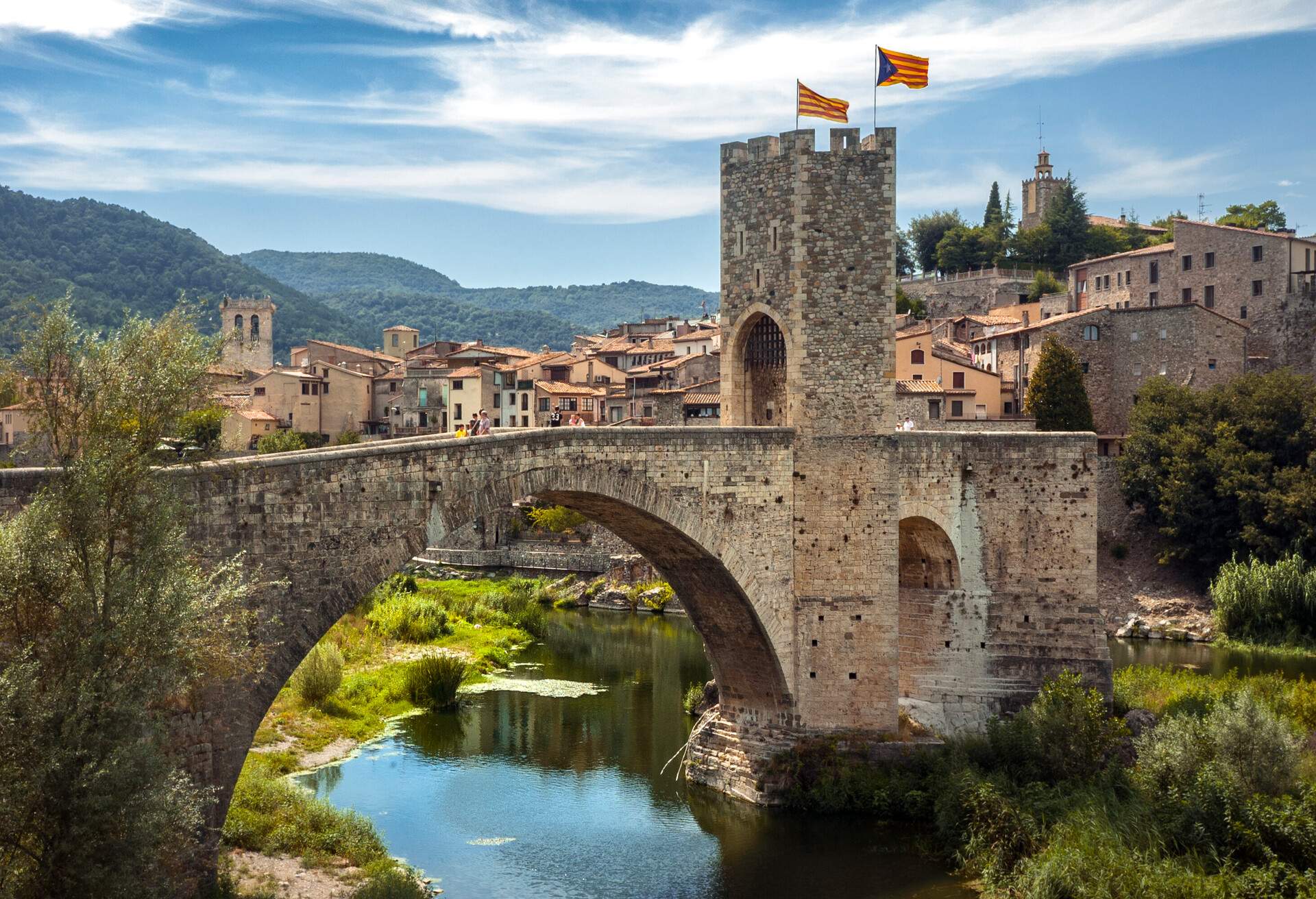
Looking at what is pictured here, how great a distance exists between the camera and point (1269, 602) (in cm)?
3144

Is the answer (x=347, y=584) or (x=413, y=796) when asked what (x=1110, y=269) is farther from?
(x=347, y=584)

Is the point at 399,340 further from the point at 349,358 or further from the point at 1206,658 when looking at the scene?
the point at 1206,658

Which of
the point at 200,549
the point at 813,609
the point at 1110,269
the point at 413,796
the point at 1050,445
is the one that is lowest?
the point at 413,796

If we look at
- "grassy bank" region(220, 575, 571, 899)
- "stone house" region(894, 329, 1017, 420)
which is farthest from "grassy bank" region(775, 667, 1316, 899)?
"stone house" region(894, 329, 1017, 420)

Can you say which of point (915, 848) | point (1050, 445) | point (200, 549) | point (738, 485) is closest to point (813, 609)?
point (738, 485)

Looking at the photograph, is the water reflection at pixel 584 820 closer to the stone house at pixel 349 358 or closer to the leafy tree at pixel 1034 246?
the stone house at pixel 349 358

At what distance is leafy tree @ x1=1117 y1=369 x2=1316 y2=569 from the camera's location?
33625 millimetres

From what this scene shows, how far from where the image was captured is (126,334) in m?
10.9

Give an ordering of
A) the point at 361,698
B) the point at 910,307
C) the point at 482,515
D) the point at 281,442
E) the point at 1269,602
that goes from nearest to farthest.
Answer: the point at 482,515, the point at 361,698, the point at 1269,602, the point at 281,442, the point at 910,307

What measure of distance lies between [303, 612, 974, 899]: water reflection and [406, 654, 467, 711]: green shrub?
451mm

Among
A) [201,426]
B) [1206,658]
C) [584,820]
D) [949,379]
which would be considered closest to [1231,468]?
[1206,658]

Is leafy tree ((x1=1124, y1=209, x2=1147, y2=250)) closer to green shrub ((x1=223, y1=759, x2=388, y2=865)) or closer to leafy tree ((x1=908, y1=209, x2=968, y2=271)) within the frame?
leafy tree ((x1=908, y1=209, x2=968, y2=271))

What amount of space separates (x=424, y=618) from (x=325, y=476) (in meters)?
19.6

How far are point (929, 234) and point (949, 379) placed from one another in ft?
114
